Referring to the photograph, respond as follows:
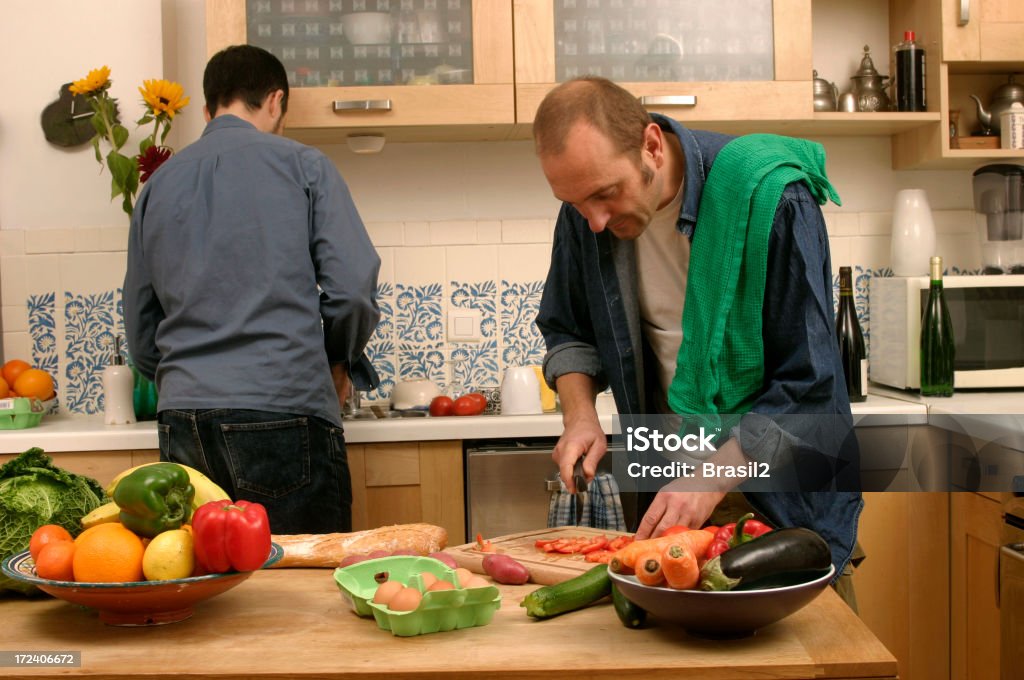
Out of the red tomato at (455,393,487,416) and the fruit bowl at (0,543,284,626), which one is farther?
the red tomato at (455,393,487,416)

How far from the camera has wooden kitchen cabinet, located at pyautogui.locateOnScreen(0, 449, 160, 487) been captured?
115 inches

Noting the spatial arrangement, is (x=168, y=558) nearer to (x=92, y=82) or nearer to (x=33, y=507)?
(x=33, y=507)

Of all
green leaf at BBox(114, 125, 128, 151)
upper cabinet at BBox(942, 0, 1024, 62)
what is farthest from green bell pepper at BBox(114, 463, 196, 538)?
upper cabinet at BBox(942, 0, 1024, 62)

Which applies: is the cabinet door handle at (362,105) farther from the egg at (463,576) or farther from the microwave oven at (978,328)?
the egg at (463,576)

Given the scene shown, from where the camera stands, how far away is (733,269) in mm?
1729

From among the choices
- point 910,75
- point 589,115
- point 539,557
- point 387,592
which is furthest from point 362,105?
point 387,592

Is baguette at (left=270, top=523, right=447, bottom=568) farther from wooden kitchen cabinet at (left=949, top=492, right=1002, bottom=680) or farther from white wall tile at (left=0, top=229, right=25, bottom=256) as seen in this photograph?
white wall tile at (left=0, top=229, right=25, bottom=256)

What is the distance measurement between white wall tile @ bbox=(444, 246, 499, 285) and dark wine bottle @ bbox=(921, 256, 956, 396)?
137 cm

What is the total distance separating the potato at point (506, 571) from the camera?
155 centimetres

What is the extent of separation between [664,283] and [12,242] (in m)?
2.40

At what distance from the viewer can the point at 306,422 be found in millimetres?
2418

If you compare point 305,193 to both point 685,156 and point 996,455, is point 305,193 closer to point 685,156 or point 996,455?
point 685,156

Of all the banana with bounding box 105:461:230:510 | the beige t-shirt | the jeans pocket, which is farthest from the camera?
the jeans pocket

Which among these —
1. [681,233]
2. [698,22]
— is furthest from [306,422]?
[698,22]
